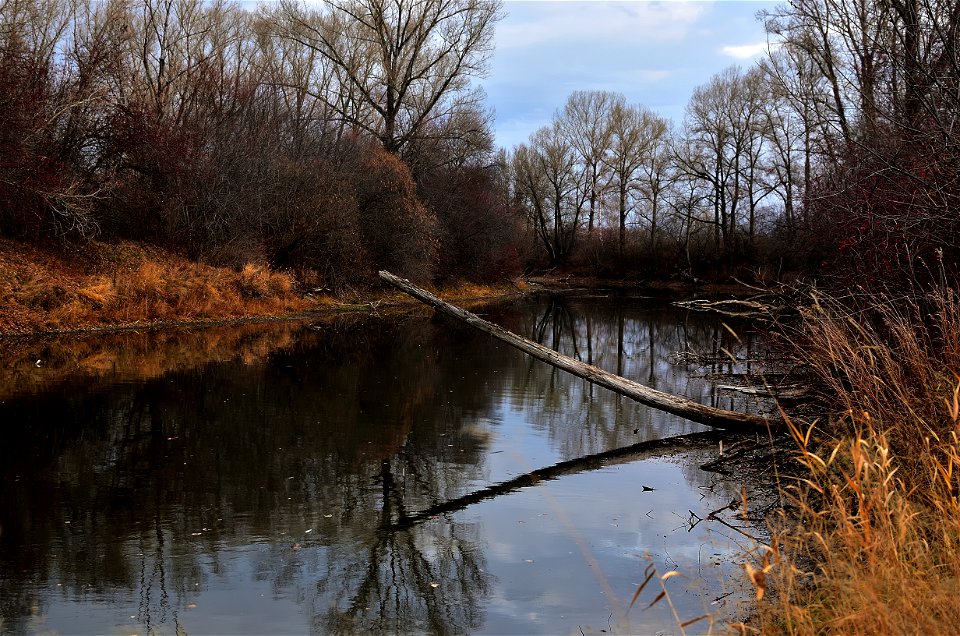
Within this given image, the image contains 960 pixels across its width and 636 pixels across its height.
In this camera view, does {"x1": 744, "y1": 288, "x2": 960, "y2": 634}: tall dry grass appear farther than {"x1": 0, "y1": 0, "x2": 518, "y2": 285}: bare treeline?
No

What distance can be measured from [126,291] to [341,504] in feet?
53.5

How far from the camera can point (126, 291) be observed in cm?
2106

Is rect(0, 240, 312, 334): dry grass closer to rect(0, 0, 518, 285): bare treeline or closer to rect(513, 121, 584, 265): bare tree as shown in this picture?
rect(0, 0, 518, 285): bare treeline

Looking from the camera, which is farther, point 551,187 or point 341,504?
point 551,187

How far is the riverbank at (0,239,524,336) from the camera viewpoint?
18.9 metres

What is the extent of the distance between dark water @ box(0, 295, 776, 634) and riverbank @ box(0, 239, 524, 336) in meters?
4.68

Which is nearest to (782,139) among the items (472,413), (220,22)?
(220,22)

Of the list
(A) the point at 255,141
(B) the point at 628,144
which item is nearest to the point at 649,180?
(B) the point at 628,144

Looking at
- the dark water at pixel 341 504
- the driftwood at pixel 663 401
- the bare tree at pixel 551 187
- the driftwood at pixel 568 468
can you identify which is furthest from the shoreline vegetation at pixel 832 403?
the bare tree at pixel 551 187

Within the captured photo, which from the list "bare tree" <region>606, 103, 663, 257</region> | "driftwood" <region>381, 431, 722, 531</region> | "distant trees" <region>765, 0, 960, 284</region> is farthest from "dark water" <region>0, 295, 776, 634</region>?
"bare tree" <region>606, 103, 663, 257</region>

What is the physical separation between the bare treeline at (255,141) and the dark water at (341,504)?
11096 millimetres

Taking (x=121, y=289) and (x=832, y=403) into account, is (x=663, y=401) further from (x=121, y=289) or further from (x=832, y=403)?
(x=121, y=289)

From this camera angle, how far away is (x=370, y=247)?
33688mm

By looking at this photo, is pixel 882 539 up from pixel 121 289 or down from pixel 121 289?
down
